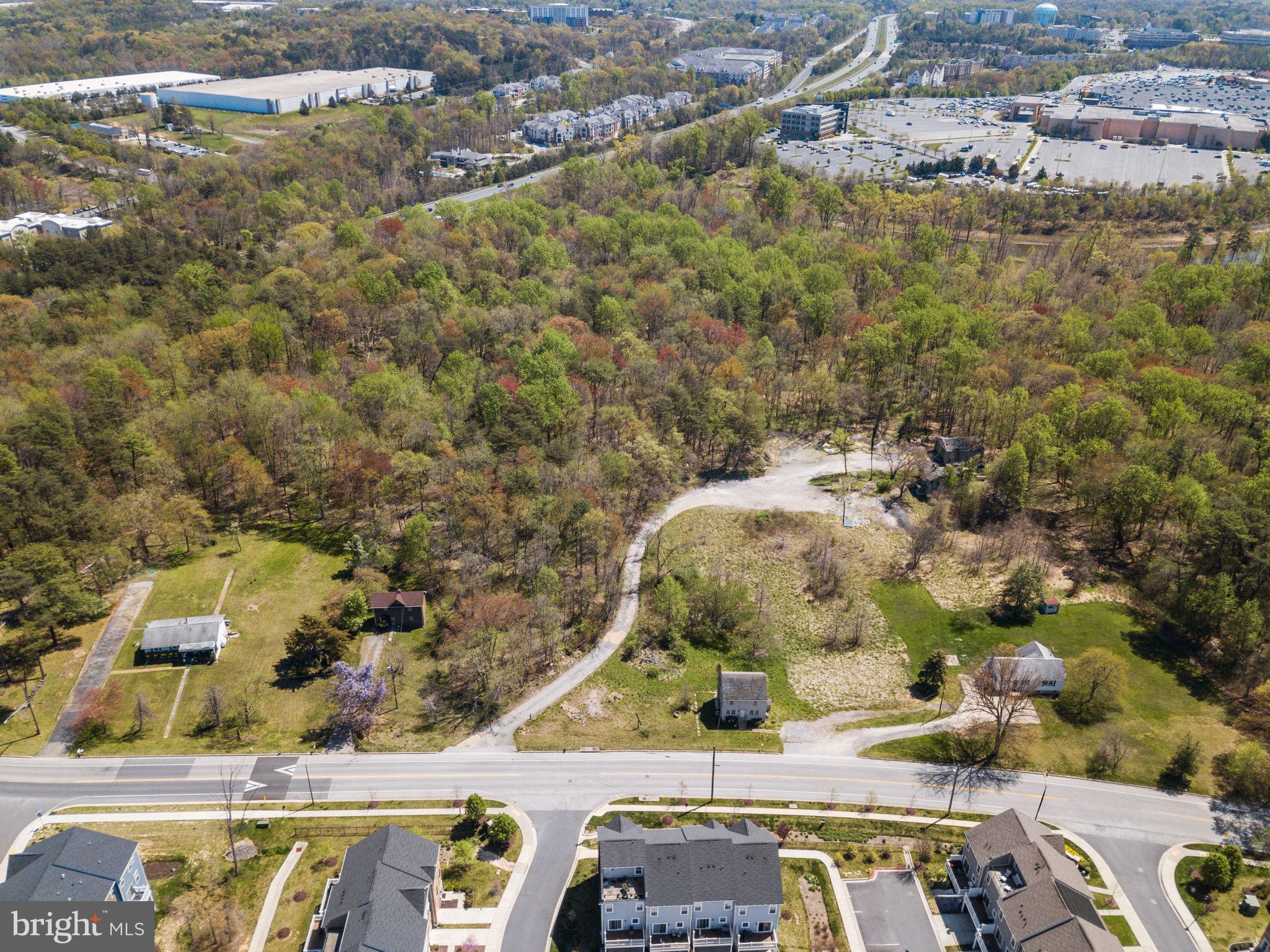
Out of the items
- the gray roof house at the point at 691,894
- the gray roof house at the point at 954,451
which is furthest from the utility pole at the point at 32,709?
the gray roof house at the point at 954,451

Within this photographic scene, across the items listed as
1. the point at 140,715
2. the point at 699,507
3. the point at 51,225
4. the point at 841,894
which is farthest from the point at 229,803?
the point at 51,225

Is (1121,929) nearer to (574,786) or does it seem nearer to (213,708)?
(574,786)

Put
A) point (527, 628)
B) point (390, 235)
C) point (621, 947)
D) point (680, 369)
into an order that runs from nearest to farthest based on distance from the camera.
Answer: point (621, 947)
point (527, 628)
point (680, 369)
point (390, 235)

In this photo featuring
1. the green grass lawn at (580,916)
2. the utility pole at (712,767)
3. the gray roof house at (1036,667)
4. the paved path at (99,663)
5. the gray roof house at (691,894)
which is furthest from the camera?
the gray roof house at (1036,667)

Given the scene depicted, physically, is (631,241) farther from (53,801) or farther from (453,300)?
(53,801)

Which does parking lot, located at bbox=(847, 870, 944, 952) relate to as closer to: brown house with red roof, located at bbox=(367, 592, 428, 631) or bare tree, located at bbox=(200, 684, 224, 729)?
brown house with red roof, located at bbox=(367, 592, 428, 631)

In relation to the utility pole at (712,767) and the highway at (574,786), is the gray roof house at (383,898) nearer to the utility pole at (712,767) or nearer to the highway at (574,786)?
the highway at (574,786)

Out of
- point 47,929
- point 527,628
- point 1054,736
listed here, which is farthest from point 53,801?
point 1054,736
